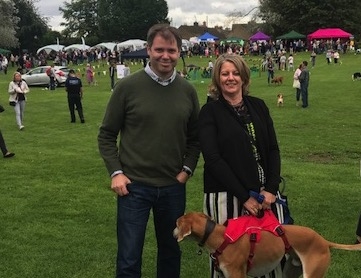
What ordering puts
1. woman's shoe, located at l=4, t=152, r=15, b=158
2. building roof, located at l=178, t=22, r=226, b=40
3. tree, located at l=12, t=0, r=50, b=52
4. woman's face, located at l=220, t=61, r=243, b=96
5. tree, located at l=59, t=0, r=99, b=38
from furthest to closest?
building roof, located at l=178, t=22, r=226, b=40, tree, located at l=59, t=0, r=99, b=38, tree, located at l=12, t=0, r=50, b=52, woman's shoe, located at l=4, t=152, r=15, b=158, woman's face, located at l=220, t=61, r=243, b=96

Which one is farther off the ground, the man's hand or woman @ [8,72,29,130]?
the man's hand

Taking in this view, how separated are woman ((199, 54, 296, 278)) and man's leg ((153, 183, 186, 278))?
1.05 feet

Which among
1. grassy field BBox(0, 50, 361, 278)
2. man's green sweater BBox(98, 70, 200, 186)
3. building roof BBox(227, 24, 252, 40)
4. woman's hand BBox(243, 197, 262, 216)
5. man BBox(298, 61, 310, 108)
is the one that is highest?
building roof BBox(227, 24, 252, 40)

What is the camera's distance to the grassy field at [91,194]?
5.35m

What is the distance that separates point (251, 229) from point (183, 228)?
44cm

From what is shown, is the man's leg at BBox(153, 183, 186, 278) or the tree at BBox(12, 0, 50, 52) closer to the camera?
the man's leg at BBox(153, 183, 186, 278)

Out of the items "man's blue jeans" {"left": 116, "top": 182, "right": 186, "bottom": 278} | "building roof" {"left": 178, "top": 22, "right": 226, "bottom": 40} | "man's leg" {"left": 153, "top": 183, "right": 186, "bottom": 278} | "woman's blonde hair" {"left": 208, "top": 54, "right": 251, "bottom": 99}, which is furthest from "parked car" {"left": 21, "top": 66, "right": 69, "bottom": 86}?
"building roof" {"left": 178, "top": 22, "right": 226, "bottom": 40}

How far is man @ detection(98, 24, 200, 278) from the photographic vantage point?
11.1 feet

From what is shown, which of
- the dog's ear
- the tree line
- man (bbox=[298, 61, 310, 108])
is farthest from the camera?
the tree line

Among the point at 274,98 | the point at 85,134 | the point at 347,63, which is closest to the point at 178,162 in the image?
the point at 85,134

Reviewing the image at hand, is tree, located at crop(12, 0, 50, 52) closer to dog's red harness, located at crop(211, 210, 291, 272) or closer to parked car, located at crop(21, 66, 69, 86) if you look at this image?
parked car, located at crop(21, 66, 69, 86)

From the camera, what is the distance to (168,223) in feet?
12.3

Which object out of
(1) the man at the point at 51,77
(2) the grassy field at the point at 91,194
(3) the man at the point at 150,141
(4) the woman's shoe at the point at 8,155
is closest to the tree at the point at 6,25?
(1) the man at the point at 51,77

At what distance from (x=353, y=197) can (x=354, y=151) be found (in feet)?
14.3
